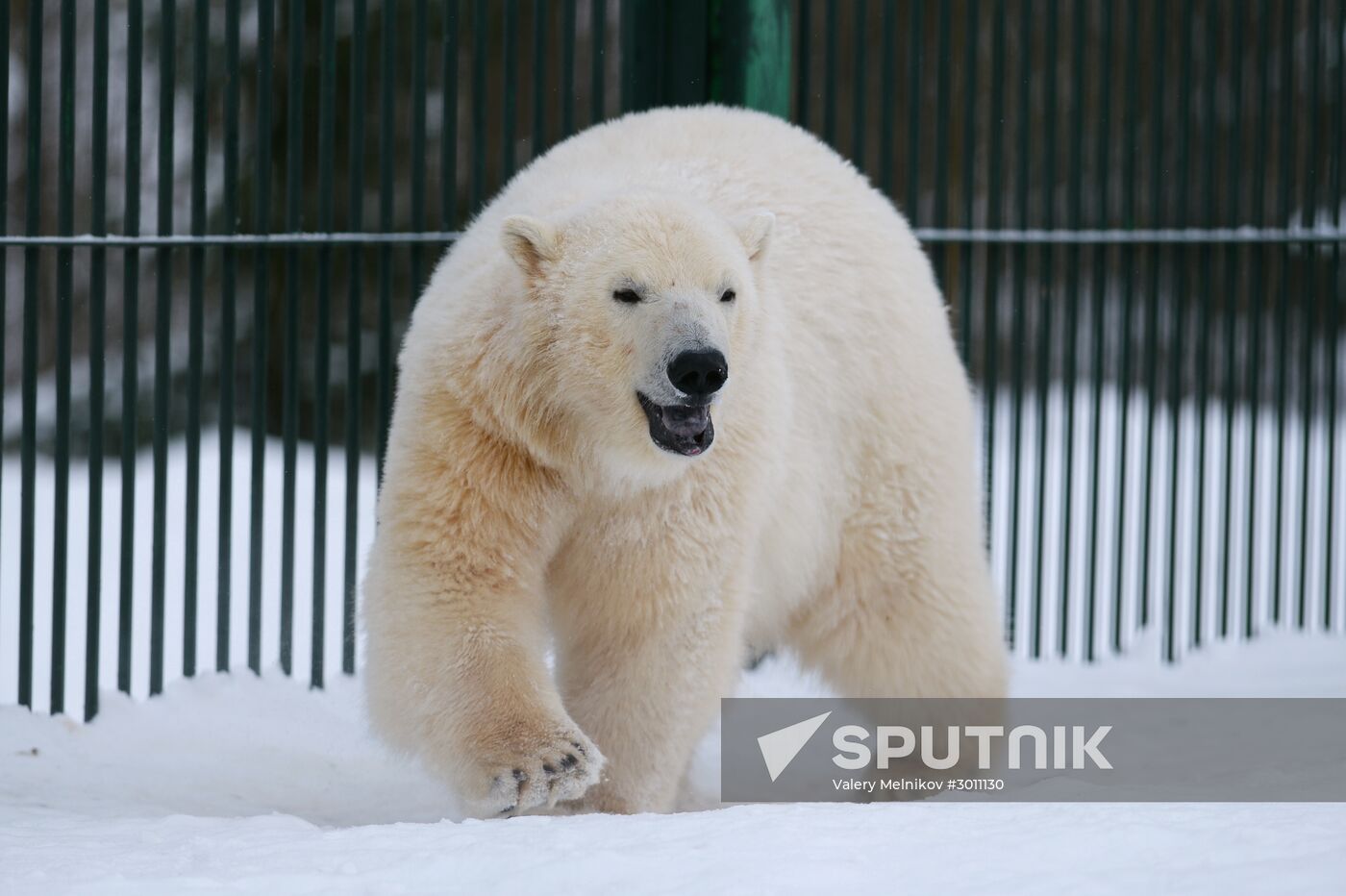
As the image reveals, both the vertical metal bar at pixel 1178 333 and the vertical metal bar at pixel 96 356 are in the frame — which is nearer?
the vertical metal bar at pixel 96 356

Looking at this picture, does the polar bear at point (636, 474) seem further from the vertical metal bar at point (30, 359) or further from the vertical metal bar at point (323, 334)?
the vertical metal bar at point (30, 359)

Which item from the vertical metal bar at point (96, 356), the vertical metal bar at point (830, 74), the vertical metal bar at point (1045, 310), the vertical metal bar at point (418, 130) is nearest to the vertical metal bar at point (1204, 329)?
the vertical metal bar at point (1045, 310)

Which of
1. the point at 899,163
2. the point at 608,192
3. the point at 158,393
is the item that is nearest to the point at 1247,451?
the point at 899,163

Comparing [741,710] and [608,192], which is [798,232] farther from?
[741,710]

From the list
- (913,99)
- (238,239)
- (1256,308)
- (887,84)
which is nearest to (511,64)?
(238,239)

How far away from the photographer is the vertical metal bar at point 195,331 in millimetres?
4984

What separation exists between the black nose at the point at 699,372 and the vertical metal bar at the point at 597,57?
238 centimetres

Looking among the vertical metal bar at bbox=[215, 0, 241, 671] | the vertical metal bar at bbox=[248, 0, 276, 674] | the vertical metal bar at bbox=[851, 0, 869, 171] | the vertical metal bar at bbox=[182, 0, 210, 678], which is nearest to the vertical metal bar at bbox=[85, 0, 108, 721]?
the vertical metal bar at bbox=[182, 0, 210, 678]

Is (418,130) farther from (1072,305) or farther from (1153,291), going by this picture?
(1153,291)

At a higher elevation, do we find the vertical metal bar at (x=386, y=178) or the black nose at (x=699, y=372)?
the vertical metal bar at (x=386, y=178)

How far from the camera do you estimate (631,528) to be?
12.0 feet

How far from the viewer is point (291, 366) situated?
520cm

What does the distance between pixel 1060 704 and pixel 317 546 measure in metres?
2.67

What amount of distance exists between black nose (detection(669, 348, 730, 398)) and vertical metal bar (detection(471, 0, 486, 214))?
2.22 m
